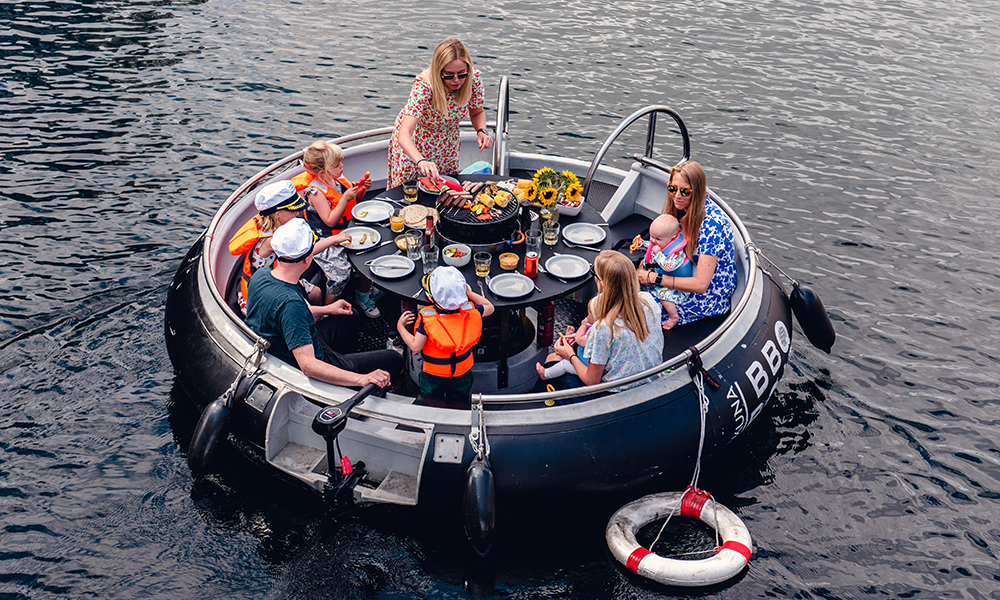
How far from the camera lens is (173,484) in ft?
22.7

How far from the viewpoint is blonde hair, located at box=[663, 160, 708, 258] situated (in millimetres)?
6711

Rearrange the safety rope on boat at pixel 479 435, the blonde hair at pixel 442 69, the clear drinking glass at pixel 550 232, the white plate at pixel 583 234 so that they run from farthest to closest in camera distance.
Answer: the blonde hair at pixel 442 69
the white plate at pixel 583 234
the clear drinking glass at pixel 550 232
the safety rope on boat at pixel 479 435

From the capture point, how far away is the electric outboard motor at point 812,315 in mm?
7754

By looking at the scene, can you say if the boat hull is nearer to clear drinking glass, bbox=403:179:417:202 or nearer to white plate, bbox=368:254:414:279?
white plate, bbox=368:254:414:279

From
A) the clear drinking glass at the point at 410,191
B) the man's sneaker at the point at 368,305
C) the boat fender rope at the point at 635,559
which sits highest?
the clear drinking glass at the point at 410,191

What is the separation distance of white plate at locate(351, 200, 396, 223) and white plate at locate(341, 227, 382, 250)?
0.24 metres

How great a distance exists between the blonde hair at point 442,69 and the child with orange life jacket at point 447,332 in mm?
2714

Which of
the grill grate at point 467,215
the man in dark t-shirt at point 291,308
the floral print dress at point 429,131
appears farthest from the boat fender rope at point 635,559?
the floral print dress at point 429,131

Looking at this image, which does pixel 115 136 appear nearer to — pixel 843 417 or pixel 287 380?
pixel 287 380

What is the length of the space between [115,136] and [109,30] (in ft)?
18.8

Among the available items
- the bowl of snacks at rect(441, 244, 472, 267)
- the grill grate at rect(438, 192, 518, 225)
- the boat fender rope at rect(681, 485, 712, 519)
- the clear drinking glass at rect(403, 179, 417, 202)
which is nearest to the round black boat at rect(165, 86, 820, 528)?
the boat fender rope at rect(681, 485, 712, 519)

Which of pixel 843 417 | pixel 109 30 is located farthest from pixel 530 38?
pixel 843 417

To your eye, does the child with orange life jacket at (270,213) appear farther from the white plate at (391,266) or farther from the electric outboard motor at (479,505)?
the electric outboard motor at (479,505)

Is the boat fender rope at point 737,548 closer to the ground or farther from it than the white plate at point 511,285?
closer to the ground
